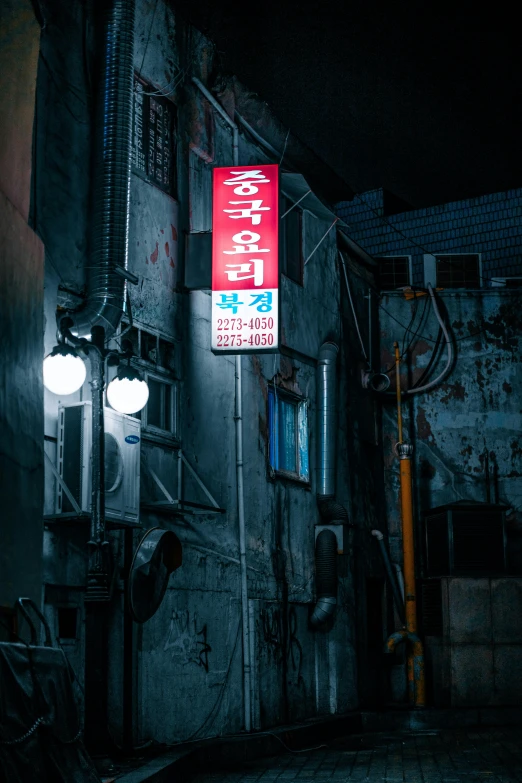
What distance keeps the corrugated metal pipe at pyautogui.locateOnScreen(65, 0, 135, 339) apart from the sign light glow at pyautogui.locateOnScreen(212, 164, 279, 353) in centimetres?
195

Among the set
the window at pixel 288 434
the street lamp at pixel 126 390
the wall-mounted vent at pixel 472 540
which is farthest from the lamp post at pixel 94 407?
the wall-mounted vent at pixel 472 540

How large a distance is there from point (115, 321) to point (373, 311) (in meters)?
11.2

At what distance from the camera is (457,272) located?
23.9m

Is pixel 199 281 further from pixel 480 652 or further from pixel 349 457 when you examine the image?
pixel 480 652

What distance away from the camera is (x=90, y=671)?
10.0 m

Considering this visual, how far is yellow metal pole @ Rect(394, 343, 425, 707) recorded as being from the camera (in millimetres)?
20016

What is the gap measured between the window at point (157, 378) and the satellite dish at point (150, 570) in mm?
2213

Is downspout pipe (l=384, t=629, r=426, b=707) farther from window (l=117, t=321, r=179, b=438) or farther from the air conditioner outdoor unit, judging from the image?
the air conditioner outdoor unit

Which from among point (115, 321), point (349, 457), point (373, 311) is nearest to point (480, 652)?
point (349, 457)

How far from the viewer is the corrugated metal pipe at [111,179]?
487 inches

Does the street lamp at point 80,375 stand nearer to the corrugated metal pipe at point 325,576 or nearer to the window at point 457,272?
the corrugated metal pipe at point 325,576

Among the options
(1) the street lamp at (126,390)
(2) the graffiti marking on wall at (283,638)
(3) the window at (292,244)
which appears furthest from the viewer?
(3) the window at (292,244)

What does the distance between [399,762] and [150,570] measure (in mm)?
4292

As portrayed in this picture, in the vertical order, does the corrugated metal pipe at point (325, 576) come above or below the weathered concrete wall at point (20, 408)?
below
